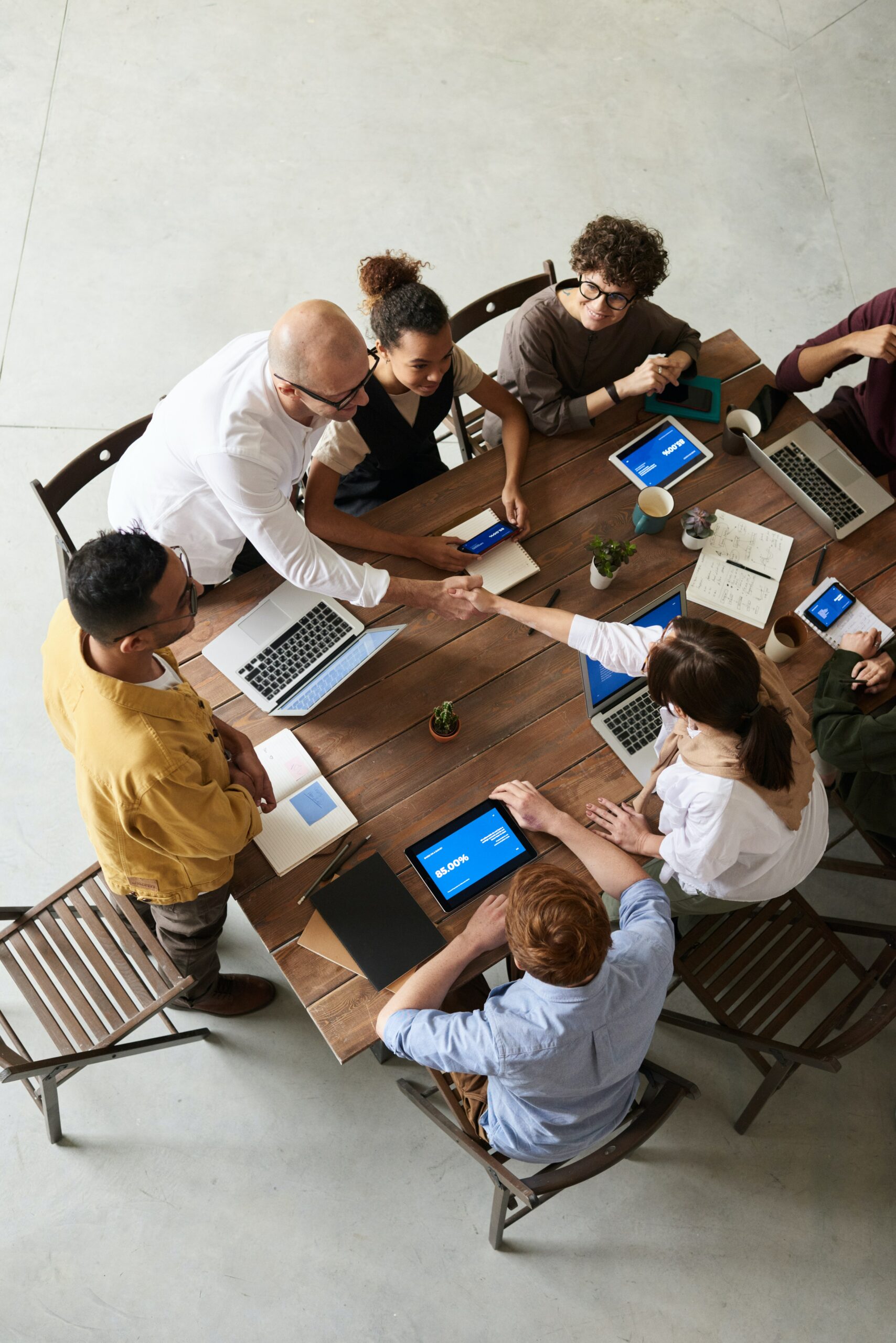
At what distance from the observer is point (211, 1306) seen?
251 centimetres

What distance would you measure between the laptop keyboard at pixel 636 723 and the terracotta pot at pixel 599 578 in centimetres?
34

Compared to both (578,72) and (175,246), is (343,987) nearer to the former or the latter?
(175,246)

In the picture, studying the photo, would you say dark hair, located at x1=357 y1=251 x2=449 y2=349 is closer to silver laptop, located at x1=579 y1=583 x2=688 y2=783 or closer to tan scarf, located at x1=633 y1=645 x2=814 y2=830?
silver laptop, located at x1=579 y1=583 x2=688 y2=783

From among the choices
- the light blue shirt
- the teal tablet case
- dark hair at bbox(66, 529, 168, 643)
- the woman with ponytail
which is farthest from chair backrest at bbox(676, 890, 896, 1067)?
dark hair at bbox(66, 529, 168, 643)

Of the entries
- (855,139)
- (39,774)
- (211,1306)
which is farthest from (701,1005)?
(855,139)

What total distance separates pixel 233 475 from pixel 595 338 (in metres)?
1.28

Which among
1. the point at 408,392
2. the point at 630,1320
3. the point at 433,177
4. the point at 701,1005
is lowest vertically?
the point at 630,1320

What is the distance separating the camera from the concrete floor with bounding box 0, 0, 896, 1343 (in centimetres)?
257

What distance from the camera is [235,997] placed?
2.74 m

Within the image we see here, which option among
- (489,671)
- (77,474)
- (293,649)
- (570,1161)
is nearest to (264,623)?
(293,649)

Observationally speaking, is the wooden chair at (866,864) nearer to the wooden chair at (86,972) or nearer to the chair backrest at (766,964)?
the chair backrest at (766,964)

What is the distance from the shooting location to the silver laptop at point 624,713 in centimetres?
229

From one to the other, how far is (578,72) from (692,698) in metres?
4.26

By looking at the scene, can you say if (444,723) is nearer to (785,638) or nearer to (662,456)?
(785,638)
